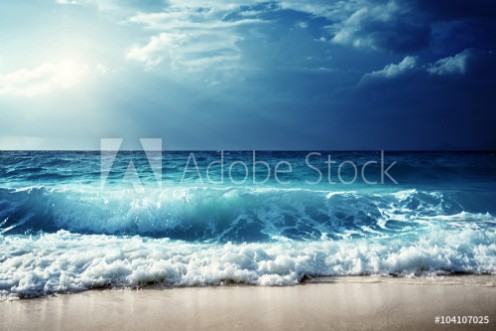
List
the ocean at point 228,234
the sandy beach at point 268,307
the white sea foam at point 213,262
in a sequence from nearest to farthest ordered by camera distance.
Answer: the sandy beach at point 268,307 < the white sea foam at point 213,262 < the ocean at point 228,234

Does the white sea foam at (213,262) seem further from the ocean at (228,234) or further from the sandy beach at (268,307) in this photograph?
the sandy beach at (268,307)

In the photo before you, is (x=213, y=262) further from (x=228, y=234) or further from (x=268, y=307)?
(x=228, y=234)

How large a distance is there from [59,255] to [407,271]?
18.0 ft

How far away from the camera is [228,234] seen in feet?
26.2

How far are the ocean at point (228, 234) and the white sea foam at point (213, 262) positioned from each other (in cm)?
2

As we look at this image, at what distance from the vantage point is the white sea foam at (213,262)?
4.91 meters

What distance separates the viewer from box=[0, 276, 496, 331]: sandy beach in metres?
3.64

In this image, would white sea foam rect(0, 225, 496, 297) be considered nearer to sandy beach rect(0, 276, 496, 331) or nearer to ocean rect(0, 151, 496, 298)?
ocean rect(0, 151, 496, 298)

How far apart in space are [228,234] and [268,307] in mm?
3979

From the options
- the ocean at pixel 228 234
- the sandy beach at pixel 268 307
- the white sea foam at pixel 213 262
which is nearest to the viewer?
the sandy beach at pixel 268 307

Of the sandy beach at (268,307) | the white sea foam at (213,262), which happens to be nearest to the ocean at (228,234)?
the white sea foam at (213,262)

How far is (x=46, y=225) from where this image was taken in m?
8.61

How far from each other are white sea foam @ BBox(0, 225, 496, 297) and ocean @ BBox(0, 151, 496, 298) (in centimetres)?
2

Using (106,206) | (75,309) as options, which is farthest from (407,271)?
(106,206)
